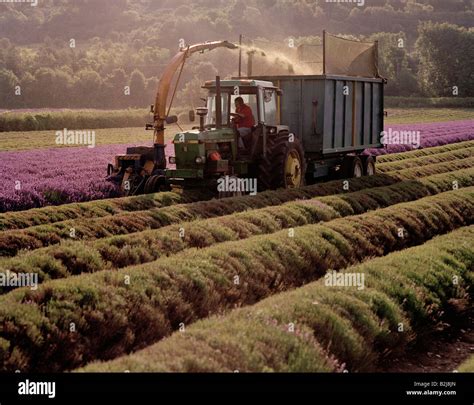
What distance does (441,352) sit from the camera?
31.3ft

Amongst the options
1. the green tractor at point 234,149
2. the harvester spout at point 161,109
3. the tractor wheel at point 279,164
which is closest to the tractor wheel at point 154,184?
the green tractor at point 234,149

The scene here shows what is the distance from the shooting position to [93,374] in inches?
245

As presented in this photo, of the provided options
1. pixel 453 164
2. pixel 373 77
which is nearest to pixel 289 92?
pixel 373 77

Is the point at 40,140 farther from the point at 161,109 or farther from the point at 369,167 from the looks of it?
the point at 161,109

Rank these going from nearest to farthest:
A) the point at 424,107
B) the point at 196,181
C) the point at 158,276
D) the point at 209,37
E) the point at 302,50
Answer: the point at 158,276
the point at 196,181
the point at 302,50
the point at 424,107
the point at 209,37

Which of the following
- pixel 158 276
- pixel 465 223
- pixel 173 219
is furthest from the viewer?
pixel 465 223

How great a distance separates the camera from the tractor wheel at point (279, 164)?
18.7m

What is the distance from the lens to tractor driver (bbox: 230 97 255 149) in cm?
1838

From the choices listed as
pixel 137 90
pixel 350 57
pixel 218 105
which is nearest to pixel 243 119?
pixel 218 105

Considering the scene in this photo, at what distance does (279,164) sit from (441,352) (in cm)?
963

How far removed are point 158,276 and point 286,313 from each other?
7.02 feet

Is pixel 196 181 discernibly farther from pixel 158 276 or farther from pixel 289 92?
pixel 158 276

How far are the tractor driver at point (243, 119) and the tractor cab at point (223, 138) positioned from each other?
92 mm

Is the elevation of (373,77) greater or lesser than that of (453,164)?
greater
